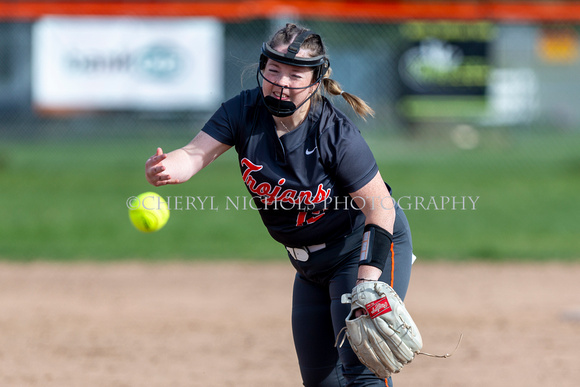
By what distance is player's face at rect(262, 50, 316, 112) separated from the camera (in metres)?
2.75

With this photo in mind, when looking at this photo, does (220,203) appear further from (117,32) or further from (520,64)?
(520,64)

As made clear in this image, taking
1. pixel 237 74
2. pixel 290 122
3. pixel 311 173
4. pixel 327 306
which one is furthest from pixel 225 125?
pixel 237 74

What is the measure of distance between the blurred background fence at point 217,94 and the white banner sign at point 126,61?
0.7 inches

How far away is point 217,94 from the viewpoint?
10.6 meters

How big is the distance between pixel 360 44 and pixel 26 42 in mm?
5378

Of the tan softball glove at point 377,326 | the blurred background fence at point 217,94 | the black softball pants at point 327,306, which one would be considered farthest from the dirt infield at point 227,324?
the blurred background fence at point 217,94

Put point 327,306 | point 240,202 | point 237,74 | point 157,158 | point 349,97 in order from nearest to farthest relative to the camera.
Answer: point 157,158 → point 349,97 → point 327,306 → point 240,202 → point 237,74

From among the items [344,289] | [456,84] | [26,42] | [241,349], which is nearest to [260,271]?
[241,349]

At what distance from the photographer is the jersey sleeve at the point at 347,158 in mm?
2762

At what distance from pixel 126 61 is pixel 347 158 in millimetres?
8537

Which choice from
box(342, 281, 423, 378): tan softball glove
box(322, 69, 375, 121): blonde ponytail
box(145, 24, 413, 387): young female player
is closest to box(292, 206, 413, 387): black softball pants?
box(145, 24, 413, 387): young female player

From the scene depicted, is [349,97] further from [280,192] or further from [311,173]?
[280,192]

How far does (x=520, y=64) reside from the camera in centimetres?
1667

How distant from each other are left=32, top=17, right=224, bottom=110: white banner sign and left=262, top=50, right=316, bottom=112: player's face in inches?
311
